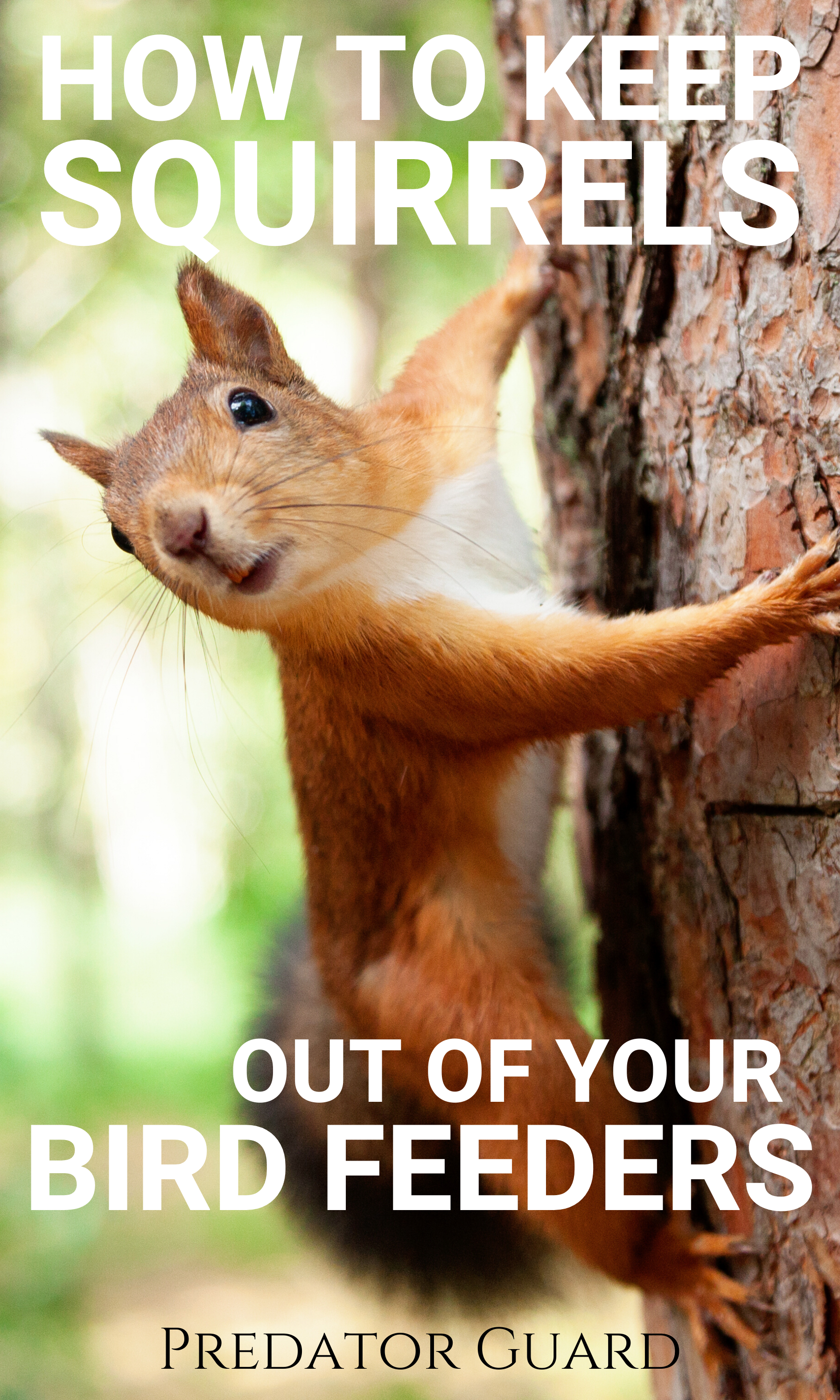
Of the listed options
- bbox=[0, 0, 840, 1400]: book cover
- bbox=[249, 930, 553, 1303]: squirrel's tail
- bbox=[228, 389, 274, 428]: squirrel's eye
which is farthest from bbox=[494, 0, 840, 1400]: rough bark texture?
bbox=[228, 389, 274, 428]: squirrel's eye

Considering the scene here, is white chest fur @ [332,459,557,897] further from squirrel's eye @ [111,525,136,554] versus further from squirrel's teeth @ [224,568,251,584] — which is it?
squirrel's eye @ [111,525,136,554]

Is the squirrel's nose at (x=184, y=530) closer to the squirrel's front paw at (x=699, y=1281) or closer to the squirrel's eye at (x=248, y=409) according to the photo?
the squirrel's eye at (x=248, y=409)

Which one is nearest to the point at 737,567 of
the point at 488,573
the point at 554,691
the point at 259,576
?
the point at 554,691

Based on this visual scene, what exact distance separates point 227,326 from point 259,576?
0.55 metres

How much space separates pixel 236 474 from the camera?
170 centimetres

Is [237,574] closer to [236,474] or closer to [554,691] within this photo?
[236,474]

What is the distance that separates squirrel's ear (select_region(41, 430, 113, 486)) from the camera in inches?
76.7

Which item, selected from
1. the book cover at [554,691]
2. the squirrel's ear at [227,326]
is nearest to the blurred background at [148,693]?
the book cover at [554,691]

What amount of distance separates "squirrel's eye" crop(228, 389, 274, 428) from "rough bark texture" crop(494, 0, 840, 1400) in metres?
0.68

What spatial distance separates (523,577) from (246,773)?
4.30m

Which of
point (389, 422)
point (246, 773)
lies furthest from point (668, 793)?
point (246, 773)

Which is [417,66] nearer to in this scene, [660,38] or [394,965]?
[660,38]

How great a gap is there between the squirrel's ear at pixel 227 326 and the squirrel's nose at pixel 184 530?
46 cm

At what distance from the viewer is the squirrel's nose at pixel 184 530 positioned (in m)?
1.59
